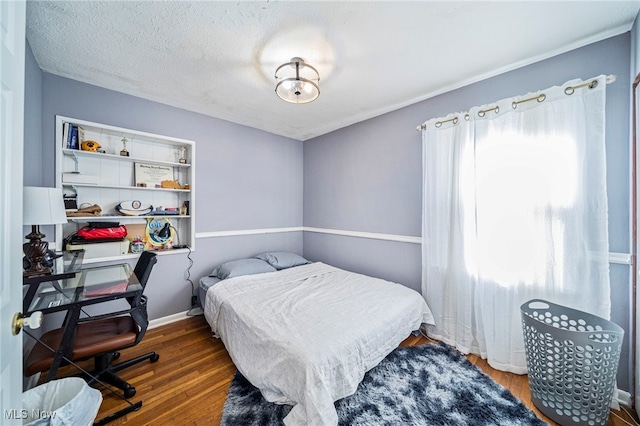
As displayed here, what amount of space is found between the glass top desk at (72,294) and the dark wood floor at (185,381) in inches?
22.3

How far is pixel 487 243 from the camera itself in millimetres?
1982

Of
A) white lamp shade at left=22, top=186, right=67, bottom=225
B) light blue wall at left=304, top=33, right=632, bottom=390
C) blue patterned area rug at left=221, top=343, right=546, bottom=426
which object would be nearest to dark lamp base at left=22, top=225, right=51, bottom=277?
white lamp shade at left=22, top=186, right=67, bottom=225

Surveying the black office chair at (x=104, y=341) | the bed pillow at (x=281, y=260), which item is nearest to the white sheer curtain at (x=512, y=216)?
the bed pillow at (x=281, y=260)

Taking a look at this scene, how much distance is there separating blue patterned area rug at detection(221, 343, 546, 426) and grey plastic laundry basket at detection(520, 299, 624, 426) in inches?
6.0

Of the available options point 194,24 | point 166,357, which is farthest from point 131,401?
point 194,24

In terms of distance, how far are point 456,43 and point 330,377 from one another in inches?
94.0

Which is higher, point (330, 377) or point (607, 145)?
point (607, 145)

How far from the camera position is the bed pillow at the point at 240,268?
2650mm

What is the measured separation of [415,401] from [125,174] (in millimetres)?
3269

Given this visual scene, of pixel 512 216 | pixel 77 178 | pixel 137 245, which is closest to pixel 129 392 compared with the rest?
pixel 137 245

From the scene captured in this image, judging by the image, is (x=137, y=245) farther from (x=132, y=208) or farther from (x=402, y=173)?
(x=402, y=173)

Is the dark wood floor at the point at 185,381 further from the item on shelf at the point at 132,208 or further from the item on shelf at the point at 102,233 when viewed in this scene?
the item on shelf at the point at 132,208

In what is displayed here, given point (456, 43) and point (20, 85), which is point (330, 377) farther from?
point (456, 43)

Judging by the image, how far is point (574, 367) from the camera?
138cm
